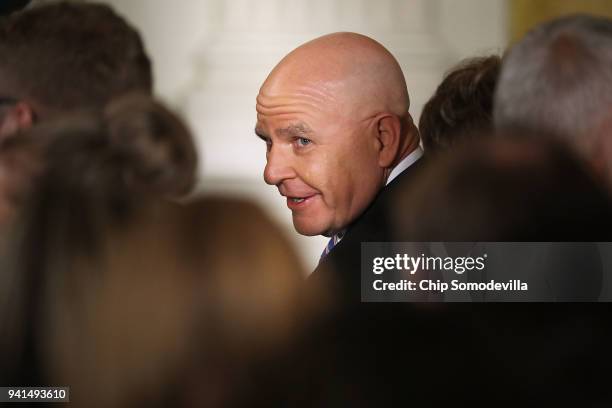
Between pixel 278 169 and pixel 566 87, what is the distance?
1.53 feet

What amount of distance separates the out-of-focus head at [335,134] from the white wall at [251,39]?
64 centimetres

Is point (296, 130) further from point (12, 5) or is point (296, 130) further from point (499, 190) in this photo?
point (499, 190)

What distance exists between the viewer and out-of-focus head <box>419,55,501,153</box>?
1.44 m

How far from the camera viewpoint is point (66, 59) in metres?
1.41

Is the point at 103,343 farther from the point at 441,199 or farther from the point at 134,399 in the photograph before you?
the point at 441,199

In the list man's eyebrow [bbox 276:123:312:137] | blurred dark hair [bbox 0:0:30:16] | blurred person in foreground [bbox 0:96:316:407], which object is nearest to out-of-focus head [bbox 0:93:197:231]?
blurred person in foreground [bbox 0:96:316:407]

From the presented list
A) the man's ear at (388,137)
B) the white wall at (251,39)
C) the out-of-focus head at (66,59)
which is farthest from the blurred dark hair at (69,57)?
the white wall at (251,39)

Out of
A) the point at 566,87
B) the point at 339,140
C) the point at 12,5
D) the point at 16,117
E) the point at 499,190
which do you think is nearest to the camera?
the point at 499,190

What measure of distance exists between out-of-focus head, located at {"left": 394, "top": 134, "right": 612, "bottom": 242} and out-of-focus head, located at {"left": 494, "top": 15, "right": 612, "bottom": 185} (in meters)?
0.19

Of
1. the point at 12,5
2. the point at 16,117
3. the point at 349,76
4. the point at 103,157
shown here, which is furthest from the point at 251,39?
the point at 103,157

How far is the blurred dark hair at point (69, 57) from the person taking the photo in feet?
4.54

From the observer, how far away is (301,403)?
105 cm

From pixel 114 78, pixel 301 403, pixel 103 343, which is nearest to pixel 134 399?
pixel 103 343

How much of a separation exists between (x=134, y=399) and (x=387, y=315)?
0.32 meters
